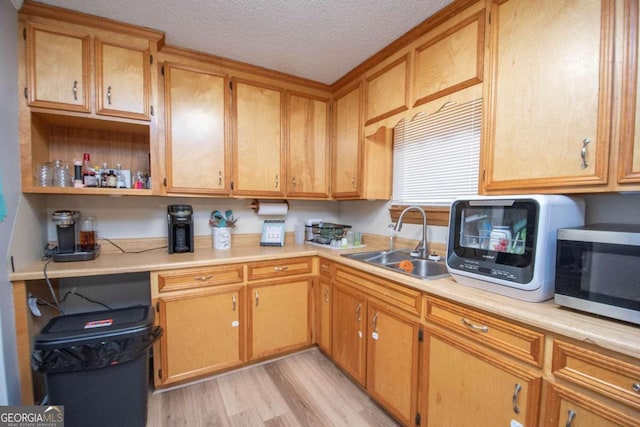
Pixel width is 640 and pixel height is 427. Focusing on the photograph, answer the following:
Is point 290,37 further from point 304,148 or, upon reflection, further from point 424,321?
point 424,321

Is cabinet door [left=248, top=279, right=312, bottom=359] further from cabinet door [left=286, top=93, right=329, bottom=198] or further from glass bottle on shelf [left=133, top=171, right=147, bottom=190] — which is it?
glass bottle on shelf [left=133, top=171, right=147, bottom=190]

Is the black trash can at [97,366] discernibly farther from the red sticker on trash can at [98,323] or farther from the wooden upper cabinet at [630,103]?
the wooden upper cabinet at [630,103]

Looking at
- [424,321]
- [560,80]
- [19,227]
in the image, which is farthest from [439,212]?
[19,227]

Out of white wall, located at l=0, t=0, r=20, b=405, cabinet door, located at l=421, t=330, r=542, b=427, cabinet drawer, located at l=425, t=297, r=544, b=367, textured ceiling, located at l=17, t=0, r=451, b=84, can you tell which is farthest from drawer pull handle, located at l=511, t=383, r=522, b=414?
white wall, located at l=0, t=0, r=20, b=405

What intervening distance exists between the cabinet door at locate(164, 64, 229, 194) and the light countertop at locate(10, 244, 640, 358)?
56 cm

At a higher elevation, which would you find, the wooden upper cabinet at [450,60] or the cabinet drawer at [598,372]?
the wooden upper cabinet at [450,60]

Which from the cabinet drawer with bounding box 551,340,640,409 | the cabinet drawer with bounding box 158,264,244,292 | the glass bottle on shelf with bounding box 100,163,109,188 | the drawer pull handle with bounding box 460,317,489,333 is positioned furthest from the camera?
the glass bottle on shelf with bounding box 100,163,109,188

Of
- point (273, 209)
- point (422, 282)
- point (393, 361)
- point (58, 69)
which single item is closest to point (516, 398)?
point (422, 282)

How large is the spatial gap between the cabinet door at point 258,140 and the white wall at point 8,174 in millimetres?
1243

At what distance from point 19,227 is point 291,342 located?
192 cm

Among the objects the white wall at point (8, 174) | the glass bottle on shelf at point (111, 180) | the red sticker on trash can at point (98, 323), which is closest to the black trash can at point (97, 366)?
the red sticker on trash can at point (98, 323)

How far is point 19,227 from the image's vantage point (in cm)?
154

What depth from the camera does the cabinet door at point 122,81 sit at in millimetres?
1742

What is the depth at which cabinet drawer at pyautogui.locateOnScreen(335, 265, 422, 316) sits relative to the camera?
141 cm
